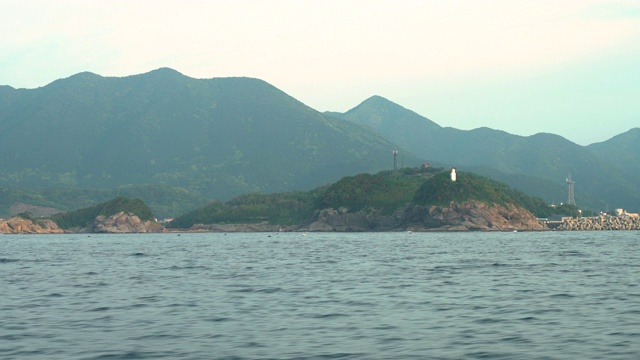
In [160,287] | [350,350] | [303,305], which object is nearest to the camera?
[350,350]

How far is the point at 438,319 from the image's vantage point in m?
43.5

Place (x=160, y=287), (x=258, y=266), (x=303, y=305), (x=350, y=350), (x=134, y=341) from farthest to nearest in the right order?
(x=258, y=266) → (x=160, y=287) → (x=303, y=305) → (x=134, y=341) → (x=350, y=350)

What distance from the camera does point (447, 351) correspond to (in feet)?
110

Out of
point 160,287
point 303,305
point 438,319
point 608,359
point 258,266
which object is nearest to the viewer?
point 608,359

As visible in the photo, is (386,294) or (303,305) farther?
(386,294)

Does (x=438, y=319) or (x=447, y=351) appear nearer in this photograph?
(x=447, y=351)

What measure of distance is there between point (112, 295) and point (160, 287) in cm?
674

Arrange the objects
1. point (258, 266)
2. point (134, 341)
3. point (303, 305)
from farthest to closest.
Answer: point (258, 266) < point (303, 305) < point (134, 341)

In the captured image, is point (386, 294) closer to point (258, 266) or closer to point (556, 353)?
point (556, 353)

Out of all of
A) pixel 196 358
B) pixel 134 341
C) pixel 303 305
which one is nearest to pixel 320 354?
pixel 196 358

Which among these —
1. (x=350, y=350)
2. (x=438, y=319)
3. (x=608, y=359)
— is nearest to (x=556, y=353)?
(x=608, y=359)

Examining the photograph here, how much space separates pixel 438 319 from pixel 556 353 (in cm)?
1076

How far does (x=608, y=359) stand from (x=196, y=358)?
50.7 feet

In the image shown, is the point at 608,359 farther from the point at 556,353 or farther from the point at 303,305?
the point at 303,305
